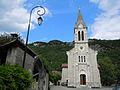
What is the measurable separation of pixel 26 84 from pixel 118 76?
44581 millimetres

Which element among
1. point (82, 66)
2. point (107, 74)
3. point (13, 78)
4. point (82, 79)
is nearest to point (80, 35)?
point (82, 66)

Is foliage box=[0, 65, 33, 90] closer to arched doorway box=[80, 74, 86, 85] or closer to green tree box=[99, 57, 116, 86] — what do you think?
arched doorway box=[80, 74, 86, 85]

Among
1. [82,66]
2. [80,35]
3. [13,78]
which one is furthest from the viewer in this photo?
[80,35]

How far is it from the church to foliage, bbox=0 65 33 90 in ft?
86.1

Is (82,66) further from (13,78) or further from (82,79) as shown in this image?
(13,78)

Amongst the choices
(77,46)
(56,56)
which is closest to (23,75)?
(77,46)

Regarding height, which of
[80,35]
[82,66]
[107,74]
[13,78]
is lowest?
[13,78]

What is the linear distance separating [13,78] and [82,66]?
28.4 meters

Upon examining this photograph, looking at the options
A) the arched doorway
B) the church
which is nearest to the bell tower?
the church

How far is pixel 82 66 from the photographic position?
33750mm

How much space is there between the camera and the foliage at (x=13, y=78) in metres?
6.26

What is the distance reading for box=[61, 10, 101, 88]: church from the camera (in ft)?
106

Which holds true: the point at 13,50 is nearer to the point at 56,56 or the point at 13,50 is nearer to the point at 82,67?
the point at 82,67

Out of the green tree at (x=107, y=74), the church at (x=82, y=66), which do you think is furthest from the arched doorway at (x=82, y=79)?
the green tree at (x=107, y=74)
